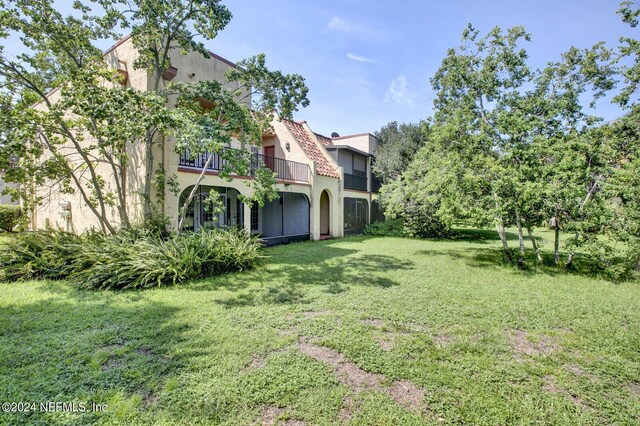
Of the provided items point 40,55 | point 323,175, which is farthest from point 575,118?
point 40,55

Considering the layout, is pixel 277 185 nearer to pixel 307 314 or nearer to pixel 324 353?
pixel 307 314

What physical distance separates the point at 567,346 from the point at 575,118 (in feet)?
31.3

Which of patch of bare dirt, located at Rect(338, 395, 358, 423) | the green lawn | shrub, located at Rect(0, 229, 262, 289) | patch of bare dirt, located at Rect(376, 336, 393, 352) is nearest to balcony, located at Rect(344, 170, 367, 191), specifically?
shrub, located at Rect(0, 229, 262, 289)

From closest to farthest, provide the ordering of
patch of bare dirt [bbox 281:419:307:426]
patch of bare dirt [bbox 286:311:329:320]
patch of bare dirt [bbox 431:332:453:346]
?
patch of bare dirt [bbox 281:419:307:426] → patch of bare dirt [bbox 431:332:453:346] → patch of bare dirt [bbox 286:311:329:320]

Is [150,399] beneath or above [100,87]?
beneath

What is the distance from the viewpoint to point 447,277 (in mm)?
8758

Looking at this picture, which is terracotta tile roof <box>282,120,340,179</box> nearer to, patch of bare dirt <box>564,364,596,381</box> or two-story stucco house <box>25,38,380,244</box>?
two-story stucco house <box>25,38,380,244</box>

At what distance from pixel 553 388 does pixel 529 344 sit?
4.07ft

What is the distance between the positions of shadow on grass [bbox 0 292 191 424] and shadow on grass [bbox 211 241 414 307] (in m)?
1.66

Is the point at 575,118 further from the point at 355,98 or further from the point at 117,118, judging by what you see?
the point at 117,118

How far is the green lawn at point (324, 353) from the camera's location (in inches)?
120

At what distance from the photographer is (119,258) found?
305 inches

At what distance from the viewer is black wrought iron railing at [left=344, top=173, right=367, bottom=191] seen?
2064 cm

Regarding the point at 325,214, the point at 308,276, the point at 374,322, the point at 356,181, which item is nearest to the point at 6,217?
the point at 325,214
